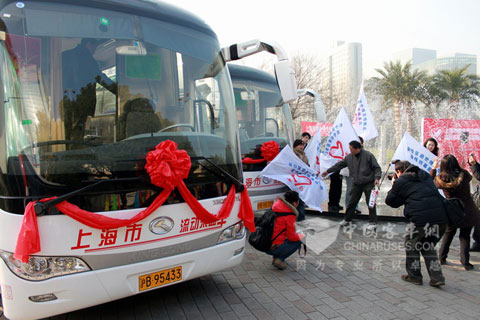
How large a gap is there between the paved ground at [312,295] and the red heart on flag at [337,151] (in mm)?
2849

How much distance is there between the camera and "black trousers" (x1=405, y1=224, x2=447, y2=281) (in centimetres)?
450

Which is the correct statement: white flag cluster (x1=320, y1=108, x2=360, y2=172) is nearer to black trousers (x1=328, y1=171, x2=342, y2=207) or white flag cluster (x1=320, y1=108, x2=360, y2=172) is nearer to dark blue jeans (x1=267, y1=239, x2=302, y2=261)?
black trousers (x1=328, y1=171, x2=342, y2=207)

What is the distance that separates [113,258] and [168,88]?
1734 millimetres

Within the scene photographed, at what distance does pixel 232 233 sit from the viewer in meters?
4.03

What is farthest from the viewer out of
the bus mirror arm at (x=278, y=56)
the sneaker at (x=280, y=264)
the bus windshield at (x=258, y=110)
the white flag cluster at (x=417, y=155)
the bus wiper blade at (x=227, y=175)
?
the bus windshield at (x=258, y=110)

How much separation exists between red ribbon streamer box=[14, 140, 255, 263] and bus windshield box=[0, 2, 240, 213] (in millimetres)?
88

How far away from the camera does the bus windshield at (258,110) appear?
7.60 m

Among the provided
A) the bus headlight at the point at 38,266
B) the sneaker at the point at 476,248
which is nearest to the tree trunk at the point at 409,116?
the sneaker at the point at 476,248

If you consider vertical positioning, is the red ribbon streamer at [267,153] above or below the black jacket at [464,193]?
above

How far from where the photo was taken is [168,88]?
12.5 ft

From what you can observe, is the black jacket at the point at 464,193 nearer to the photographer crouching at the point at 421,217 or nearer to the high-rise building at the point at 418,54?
the photographer crouching at the point at 421,217

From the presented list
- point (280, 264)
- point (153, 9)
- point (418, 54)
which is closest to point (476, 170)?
point (280, 264)

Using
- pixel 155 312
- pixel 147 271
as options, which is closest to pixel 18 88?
pixel 147 271

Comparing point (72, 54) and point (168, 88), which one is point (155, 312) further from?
point (72, 54)
